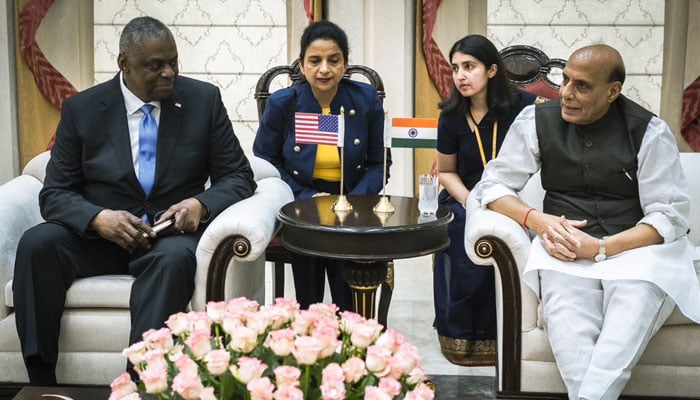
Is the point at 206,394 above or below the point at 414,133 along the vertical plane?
below

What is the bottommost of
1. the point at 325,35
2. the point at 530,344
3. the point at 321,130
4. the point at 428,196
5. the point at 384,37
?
the point at 530,344

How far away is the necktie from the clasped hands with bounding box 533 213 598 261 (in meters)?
1.35

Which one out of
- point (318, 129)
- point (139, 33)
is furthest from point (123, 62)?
point (318, 129)

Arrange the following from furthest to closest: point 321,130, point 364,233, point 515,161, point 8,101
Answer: point 8,101 < point 321,130 < point 515,161 < point 364,233

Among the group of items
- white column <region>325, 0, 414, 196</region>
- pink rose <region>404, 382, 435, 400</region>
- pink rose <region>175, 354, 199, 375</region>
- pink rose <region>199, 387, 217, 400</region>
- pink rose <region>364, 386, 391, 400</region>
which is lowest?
pink rose <region>404, 382, 435, 400</region>

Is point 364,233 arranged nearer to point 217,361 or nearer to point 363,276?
point 363,276

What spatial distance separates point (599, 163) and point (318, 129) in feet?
3.18

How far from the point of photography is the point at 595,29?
488 centimetres

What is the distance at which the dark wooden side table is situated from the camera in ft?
8.59

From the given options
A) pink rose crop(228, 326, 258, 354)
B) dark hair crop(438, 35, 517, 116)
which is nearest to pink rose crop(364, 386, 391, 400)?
pink rose crop(228, 326, 258, 354)

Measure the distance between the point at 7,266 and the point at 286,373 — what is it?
184 centimetres

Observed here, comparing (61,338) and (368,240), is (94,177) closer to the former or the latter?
(61,338)

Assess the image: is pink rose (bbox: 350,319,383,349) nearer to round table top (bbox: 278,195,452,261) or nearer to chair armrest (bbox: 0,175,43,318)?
round table top (bbox: 278,195,452,261)

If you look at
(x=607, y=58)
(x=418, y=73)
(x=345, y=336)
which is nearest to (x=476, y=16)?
(x=418, y=73)
